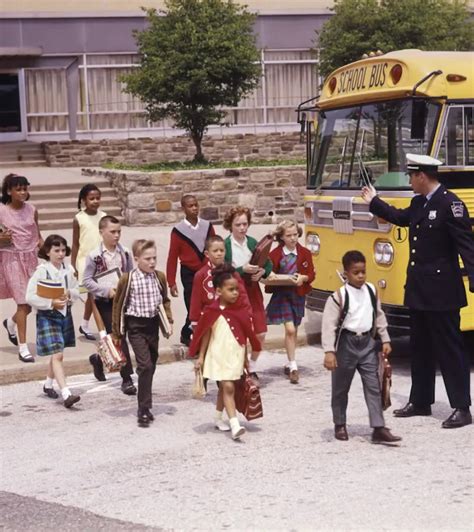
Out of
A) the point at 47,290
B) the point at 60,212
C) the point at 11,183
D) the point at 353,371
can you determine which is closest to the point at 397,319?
the point at 353,371

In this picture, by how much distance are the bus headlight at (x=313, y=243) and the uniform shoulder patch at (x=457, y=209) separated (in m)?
3.00

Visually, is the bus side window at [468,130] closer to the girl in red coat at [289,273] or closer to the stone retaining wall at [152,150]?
the girl in red coat at [289,273]

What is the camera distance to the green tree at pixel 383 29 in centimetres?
2653

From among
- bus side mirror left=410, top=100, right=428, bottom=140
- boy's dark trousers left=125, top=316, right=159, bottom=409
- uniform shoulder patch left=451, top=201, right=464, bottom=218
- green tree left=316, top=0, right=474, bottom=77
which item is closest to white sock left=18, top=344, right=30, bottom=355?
boy's dark trousers left=125, top=316, right=159, bottom=409

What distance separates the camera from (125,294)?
8.98 meters

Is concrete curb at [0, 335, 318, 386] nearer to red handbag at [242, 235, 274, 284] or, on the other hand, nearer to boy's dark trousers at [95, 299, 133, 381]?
boy's dark trousers at [95, 299, 133, 381]

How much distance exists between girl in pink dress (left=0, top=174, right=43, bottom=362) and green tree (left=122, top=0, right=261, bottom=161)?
479 inches

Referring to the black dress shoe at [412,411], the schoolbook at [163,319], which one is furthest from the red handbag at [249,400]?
the black dress shoe at [412,411]

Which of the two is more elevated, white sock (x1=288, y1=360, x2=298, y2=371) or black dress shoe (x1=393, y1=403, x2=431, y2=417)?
white sock (x1=288, y1=360, x2=298, y2=371)

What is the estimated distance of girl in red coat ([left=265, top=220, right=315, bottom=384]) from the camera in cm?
1038

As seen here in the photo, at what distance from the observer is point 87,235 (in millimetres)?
11523

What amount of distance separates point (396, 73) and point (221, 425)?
3.73m

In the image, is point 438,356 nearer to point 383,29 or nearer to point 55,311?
point 55,311

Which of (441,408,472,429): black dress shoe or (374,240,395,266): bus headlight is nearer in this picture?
(441,408,472,429): black dress shoe
